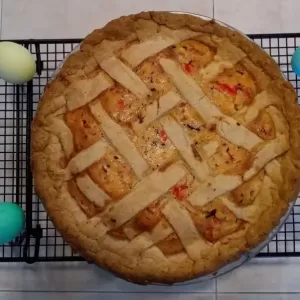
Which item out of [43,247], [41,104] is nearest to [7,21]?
[41,104]

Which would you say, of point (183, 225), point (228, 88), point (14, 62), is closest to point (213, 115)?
point (228, 88)

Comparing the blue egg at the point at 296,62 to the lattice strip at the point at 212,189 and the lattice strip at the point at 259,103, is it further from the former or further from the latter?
the lattice strip at the point at 212,189

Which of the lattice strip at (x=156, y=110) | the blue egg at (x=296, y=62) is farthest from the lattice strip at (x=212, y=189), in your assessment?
the blue egg at (x=296, y=62)

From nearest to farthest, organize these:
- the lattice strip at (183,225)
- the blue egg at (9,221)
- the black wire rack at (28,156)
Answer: the lattice strip at (183,225)
the blue egg at (9,221)
the black wire rack at (28,156)

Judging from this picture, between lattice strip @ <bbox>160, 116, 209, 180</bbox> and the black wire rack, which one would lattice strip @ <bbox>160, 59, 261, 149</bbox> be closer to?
lattice strip @ <bbox>160, 116, 209, 180</bbox>

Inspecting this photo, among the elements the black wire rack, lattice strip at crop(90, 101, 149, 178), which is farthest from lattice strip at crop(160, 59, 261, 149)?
the black wire rack

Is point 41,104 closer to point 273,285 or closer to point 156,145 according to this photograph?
point 156,145
